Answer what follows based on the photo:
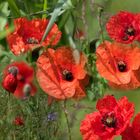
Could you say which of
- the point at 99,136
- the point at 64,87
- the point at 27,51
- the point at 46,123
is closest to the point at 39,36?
the point at 27,51

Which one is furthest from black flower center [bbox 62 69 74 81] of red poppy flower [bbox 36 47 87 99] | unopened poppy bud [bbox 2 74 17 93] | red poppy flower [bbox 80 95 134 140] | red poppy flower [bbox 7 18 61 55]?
unopened poppy bud [bbox 2 74 17 93]

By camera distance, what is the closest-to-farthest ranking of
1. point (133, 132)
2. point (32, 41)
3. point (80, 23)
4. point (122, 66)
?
1. point (133, 132)
2. point (122, 66)
3. point (32, 41)
4. point (80, 23)

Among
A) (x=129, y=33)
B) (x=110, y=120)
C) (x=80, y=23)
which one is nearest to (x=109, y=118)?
(x=110, y=120)

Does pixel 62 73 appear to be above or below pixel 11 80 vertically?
below

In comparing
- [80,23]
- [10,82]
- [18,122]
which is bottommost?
[80,23]

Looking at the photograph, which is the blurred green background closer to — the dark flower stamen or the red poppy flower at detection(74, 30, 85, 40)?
the red poppy flower at detection(74, 30, 85, 40)

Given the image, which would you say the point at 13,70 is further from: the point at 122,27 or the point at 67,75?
the point at 122,27

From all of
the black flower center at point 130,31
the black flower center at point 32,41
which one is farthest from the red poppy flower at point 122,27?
the black flower center at point 32,41
